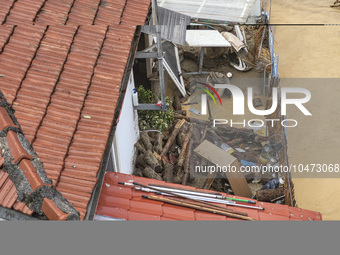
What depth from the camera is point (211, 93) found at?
49.7 feet

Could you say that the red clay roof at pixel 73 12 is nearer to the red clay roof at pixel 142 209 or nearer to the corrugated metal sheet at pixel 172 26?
the corrugated metal sheet at pixel 172 26

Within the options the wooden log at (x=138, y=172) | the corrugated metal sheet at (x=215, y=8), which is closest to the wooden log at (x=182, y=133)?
the wooden log at (x=138, y=172)

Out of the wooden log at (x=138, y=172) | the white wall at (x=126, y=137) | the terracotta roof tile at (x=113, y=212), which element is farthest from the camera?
the wooden log at (x=138, y=172)

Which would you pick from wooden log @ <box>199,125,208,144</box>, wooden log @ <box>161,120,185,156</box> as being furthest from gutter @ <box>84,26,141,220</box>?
wooden log @ <box>199,125,208,144</box>

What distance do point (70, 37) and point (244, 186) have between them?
5.52 metres

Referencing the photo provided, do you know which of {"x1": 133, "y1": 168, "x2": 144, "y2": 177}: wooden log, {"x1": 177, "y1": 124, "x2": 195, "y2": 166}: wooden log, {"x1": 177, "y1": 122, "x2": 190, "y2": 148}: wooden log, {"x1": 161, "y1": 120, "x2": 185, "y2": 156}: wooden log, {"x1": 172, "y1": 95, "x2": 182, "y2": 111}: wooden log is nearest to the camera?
{"x1": 133, "y1": 168, "x2": 144, "y2": 177}: wooden log

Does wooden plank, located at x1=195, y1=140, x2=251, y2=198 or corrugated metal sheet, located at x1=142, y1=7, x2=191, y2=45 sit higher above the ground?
corrugated metal sheet, located at x1=142, y1=7, x2=191, y2=45

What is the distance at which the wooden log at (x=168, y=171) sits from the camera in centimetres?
1101

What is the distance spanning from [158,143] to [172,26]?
10.1 feet

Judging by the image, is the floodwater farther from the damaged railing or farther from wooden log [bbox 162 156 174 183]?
the damaged railing

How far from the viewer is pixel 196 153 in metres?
12.0

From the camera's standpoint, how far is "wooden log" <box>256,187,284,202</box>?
10.6 meters

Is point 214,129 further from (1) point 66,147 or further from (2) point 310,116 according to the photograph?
(1) point 66,147

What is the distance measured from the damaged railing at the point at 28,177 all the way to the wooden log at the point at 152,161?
19.1ft
